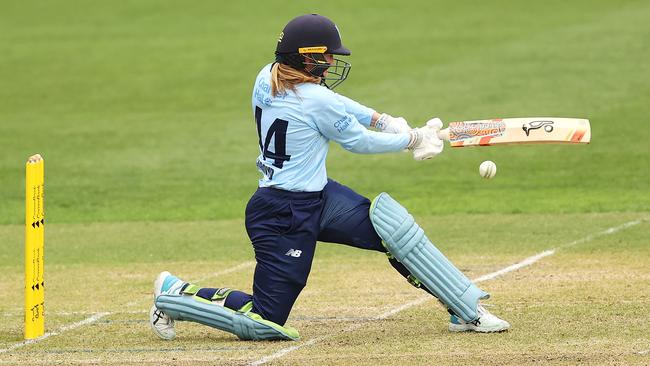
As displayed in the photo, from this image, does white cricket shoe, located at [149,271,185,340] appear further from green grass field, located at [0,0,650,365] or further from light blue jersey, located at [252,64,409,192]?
light blue jersey, located at [252,64,409,192]

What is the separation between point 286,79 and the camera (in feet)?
26.0

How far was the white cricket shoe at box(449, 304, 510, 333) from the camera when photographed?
25.8ft

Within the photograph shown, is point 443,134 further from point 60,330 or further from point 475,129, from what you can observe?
point 60,330

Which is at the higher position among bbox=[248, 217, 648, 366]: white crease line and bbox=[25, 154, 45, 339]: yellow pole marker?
bbox=[25, 154, 45, 339]: yellow pole marker

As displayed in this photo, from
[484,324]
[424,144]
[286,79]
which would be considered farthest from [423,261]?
[286,79]

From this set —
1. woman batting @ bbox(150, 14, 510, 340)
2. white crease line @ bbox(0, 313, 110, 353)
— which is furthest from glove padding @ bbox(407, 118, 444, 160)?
white crease line @ bbox(0, 313, 110, 353)

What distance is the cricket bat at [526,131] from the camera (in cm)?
826

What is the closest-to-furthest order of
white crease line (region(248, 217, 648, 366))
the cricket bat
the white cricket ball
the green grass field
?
white crease line (region(248, 217, 648, 366))
the green grass field
the cricket bat
the white cricket ball

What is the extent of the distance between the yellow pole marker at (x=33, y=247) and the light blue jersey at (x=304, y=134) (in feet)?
4.65

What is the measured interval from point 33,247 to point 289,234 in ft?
5.30

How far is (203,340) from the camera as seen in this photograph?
321 inches

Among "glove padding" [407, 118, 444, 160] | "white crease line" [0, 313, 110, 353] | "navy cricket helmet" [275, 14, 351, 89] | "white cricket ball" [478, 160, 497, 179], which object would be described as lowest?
"white crease line" [0, 313, 110, 353]

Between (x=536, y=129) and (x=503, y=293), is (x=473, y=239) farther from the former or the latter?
(x=536, y=129)

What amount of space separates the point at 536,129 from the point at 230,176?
967cm
